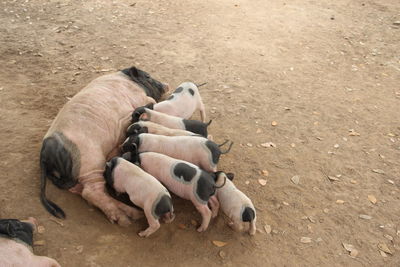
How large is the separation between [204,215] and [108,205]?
86cm

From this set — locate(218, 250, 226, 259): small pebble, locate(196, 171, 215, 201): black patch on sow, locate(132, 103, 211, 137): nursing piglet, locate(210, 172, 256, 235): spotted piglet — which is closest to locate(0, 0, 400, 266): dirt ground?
locate(218, 250, 226, 259): small pebble

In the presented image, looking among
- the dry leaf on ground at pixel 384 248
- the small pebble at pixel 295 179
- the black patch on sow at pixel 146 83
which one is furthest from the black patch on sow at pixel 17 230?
the dry leaf on ground at pixel 384 248

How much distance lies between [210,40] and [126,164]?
4.06 meters

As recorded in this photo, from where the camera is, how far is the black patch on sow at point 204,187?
3126 mm

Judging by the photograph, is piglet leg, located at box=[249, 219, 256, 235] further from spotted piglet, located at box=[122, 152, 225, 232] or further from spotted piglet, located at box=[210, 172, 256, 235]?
spotted piglet, located at box=[122, 152, 225, 232]

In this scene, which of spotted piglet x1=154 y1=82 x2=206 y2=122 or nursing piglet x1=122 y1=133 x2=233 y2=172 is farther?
spotted piglet x1=154 y1=82 x2=206 y2=122

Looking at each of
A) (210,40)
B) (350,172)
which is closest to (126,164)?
(350,172)

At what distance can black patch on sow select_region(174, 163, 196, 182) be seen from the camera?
3184 mm

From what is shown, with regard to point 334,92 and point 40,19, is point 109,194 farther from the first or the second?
point 40,19

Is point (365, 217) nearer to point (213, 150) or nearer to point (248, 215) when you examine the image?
point (248, 215)

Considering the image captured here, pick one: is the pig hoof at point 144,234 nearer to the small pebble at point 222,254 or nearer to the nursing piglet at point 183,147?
the small pebble at point 222,254

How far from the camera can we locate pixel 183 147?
351 centimetres

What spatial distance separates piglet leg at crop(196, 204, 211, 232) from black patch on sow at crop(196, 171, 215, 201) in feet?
0.34

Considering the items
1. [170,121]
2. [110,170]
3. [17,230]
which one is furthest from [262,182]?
[17,230]
